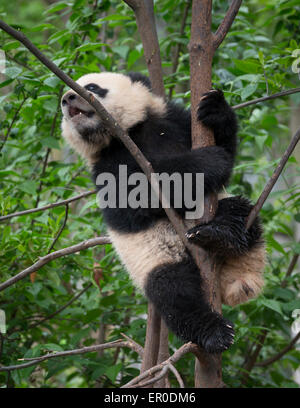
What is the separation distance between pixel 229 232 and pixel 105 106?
1.44 metres

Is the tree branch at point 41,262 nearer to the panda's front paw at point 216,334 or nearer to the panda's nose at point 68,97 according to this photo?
the panda's front paw at point 216,334

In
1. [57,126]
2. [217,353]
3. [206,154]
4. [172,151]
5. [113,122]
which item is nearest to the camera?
[113,122]

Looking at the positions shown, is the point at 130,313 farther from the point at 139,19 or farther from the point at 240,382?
the point at 139,19

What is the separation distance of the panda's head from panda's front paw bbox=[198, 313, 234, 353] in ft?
5.00

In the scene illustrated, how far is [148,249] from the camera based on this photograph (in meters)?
3.29

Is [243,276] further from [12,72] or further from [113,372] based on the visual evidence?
[12,72]

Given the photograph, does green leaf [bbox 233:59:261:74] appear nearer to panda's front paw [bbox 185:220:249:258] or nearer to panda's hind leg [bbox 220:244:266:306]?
panda's front paw [bbox 185:220:249:258]

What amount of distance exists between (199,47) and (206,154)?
0.62 meters

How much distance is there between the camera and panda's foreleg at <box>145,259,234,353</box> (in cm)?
276

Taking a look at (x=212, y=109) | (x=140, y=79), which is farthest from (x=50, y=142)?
(x=212, y=109)

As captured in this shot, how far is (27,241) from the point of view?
365cm

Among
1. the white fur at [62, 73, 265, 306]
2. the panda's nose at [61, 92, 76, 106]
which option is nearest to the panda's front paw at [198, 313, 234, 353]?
the white fur at [62, 73, 265, 306]

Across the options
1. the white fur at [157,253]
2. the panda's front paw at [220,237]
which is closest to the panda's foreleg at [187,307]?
the white fur at [157,253]

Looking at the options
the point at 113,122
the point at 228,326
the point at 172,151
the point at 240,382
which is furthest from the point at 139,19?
the point at 240,382
